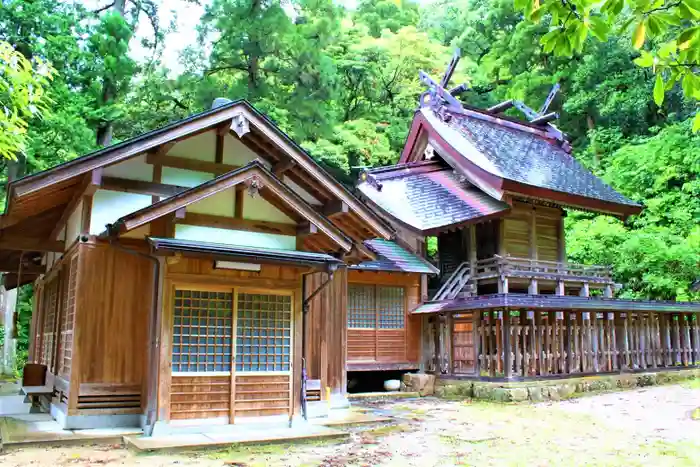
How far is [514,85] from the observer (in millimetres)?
31844

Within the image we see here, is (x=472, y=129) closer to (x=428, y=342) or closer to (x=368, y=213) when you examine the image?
(x=428, y=342)

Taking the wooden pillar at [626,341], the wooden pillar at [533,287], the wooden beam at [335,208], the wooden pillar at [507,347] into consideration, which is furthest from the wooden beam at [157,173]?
the wooden pillar at [626,341]

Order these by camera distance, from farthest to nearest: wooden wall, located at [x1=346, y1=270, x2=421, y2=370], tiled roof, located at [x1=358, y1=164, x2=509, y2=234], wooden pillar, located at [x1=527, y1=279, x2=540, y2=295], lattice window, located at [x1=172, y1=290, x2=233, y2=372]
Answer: tiled roof, located at [x1=358, y1=164, x2=509, y2=234] → wooden pillar, located at [x1=527, y1=279, x2=540, y2=295] → wooden wall, located at [x1=346, y1=270, x2=421, y2=370] → lattice window, located at [x1=172, y1=290, x2=233, y2=372]

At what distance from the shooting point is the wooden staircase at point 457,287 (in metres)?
17.5

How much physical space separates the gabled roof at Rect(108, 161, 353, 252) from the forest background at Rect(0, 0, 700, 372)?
278 cm

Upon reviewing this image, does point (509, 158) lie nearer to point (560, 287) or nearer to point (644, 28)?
point (560, 287)

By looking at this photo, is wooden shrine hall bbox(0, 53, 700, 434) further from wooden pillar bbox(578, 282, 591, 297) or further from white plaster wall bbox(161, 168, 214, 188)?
wooden pillar bbox(578, 282, 591, 297)

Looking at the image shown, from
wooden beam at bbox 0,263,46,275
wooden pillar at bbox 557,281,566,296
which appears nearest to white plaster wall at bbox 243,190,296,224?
wooden beam at bbox 0,263,46,275

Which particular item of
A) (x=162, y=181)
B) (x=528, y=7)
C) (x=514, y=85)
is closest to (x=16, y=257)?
(x=162, y=181)

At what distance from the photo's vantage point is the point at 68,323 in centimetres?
1051

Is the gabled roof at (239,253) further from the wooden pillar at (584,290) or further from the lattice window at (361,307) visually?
the wooden pillar at (584,290)

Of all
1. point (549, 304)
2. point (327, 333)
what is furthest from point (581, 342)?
point (327, 333)

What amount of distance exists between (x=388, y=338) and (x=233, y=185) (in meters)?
9.10

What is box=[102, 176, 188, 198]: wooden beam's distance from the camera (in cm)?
1012
